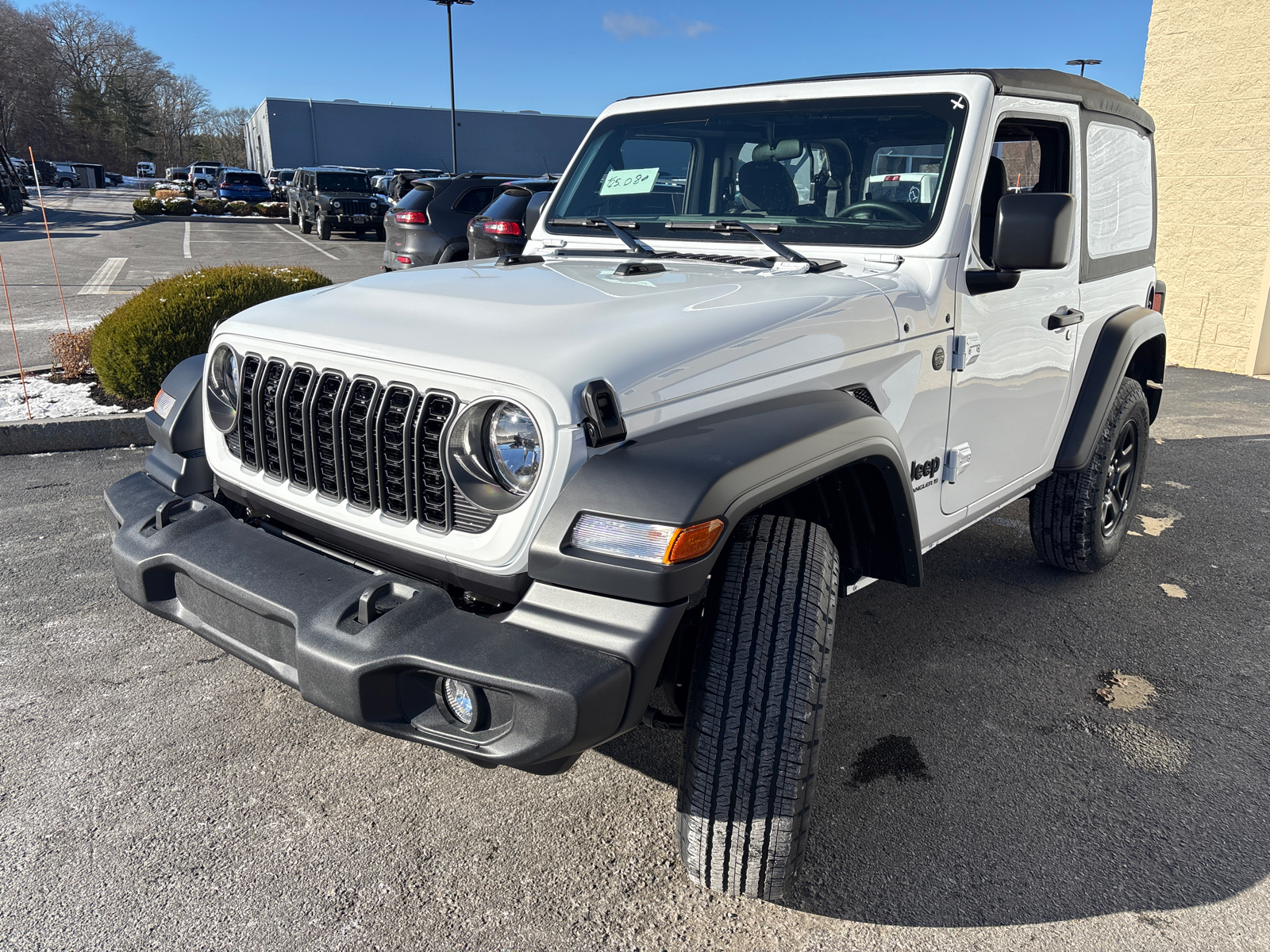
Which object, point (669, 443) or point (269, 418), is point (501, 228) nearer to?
point (269, 418)

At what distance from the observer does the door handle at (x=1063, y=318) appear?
331 centimetres

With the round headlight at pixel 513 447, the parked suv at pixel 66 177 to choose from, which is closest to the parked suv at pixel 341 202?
the round headlight at pixel 513 447

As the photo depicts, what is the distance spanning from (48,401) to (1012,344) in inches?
247

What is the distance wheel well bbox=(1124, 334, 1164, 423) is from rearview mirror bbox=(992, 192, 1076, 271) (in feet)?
5.79

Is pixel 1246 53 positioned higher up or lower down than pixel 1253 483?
higher up

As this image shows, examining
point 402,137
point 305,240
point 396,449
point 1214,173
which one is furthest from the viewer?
point 402,137

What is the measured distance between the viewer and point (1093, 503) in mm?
3812

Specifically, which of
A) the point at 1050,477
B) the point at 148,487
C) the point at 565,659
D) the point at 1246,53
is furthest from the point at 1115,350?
the point at 1246,53

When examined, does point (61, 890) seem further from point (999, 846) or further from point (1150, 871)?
point (1150, 871)

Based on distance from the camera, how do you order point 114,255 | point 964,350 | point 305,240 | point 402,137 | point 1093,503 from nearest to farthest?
1. point 964,350
2. point 1093,503
3. point 114,255
4. point 305,240
5. point 402,137

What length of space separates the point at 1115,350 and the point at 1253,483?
2.68 metres

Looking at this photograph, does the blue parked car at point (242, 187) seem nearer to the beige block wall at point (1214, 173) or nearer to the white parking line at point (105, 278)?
the white parking line at point (105, 278)

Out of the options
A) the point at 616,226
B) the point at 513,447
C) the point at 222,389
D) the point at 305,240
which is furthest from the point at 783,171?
the point at 305,240

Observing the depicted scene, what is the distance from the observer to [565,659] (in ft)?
5.78
